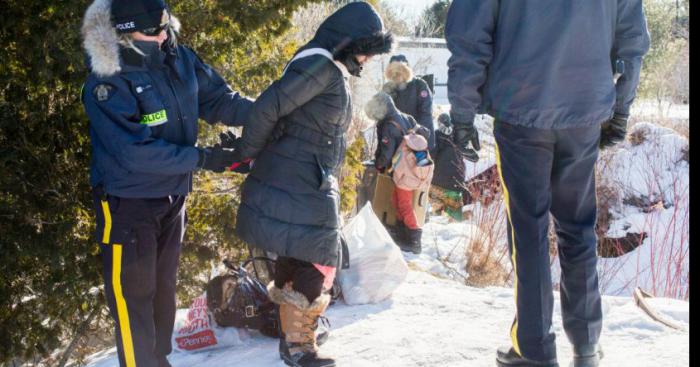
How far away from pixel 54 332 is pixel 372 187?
3.78 m

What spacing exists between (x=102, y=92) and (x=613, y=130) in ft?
7.05

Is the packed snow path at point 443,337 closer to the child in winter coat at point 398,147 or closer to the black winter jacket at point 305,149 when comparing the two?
the black winter jacket at point 305,149

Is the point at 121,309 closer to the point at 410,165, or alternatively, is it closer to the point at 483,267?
the point at 410,165

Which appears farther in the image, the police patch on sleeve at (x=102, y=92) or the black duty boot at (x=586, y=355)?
the black duty boot at (x=586, y=355)

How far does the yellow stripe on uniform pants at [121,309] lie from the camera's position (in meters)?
2.72

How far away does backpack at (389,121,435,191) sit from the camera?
244 inches

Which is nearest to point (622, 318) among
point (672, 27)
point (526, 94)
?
point (526, 94)

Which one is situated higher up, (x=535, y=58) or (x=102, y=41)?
(x=102, y=41)

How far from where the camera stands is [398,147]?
638 cm

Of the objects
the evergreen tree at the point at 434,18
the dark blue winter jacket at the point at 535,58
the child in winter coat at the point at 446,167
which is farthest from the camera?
the evergreen tree at the point at 434,18

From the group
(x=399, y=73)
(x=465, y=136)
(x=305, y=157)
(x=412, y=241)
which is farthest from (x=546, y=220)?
(x=399, y=73)

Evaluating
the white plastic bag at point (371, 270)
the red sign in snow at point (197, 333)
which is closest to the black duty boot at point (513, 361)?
the white plastic bag at point (371, 270)

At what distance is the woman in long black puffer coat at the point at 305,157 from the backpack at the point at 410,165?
3107 mm
